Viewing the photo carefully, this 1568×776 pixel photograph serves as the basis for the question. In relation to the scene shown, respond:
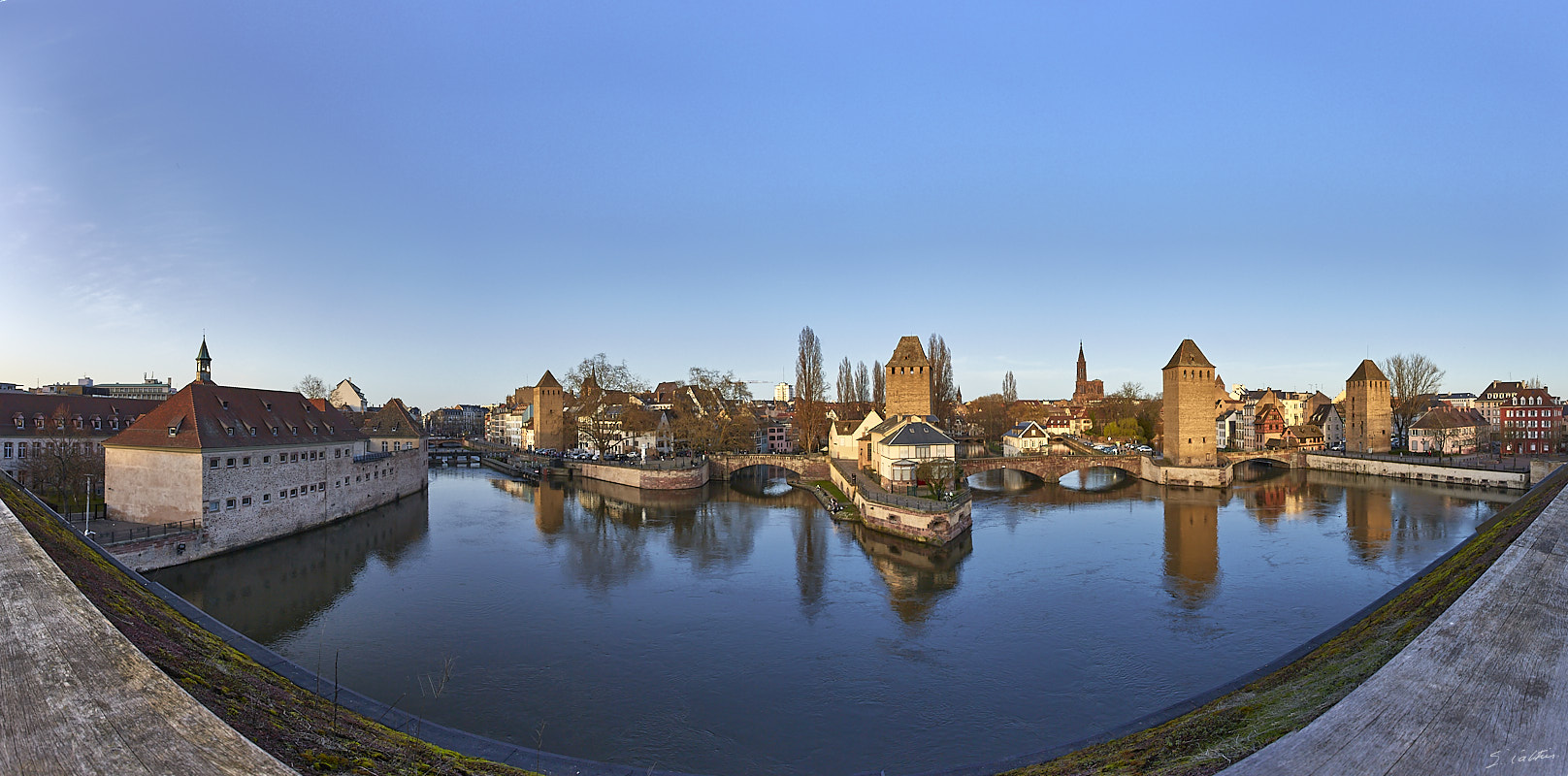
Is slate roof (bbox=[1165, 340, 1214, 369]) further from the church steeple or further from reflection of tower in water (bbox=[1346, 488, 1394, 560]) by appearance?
the church steeple

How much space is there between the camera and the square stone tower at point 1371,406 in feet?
178

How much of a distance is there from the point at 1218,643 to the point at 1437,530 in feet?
65.4

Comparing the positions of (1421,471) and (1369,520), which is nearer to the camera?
(1369,520)

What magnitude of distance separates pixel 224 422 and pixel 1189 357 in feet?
169

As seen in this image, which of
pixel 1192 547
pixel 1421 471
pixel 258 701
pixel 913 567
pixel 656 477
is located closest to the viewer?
pixel 258 701

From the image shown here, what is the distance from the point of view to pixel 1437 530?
88.2ft

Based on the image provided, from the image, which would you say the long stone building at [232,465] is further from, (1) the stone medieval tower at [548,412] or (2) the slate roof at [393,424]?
(1) the stone medieval tower at [548,412]

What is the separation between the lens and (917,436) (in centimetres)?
3406

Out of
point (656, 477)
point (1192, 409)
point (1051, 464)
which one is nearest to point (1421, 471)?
point (1192, 409)

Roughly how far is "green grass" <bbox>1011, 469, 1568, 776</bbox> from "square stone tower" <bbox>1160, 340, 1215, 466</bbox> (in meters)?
39.0

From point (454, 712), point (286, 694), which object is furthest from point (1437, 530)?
point (286, 694)

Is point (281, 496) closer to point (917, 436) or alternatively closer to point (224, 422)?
point (224, 422)

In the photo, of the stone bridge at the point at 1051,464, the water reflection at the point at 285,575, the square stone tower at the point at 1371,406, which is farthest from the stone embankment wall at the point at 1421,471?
the water reflection at the point at 285,575

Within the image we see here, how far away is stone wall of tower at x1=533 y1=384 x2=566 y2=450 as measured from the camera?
64.1m
